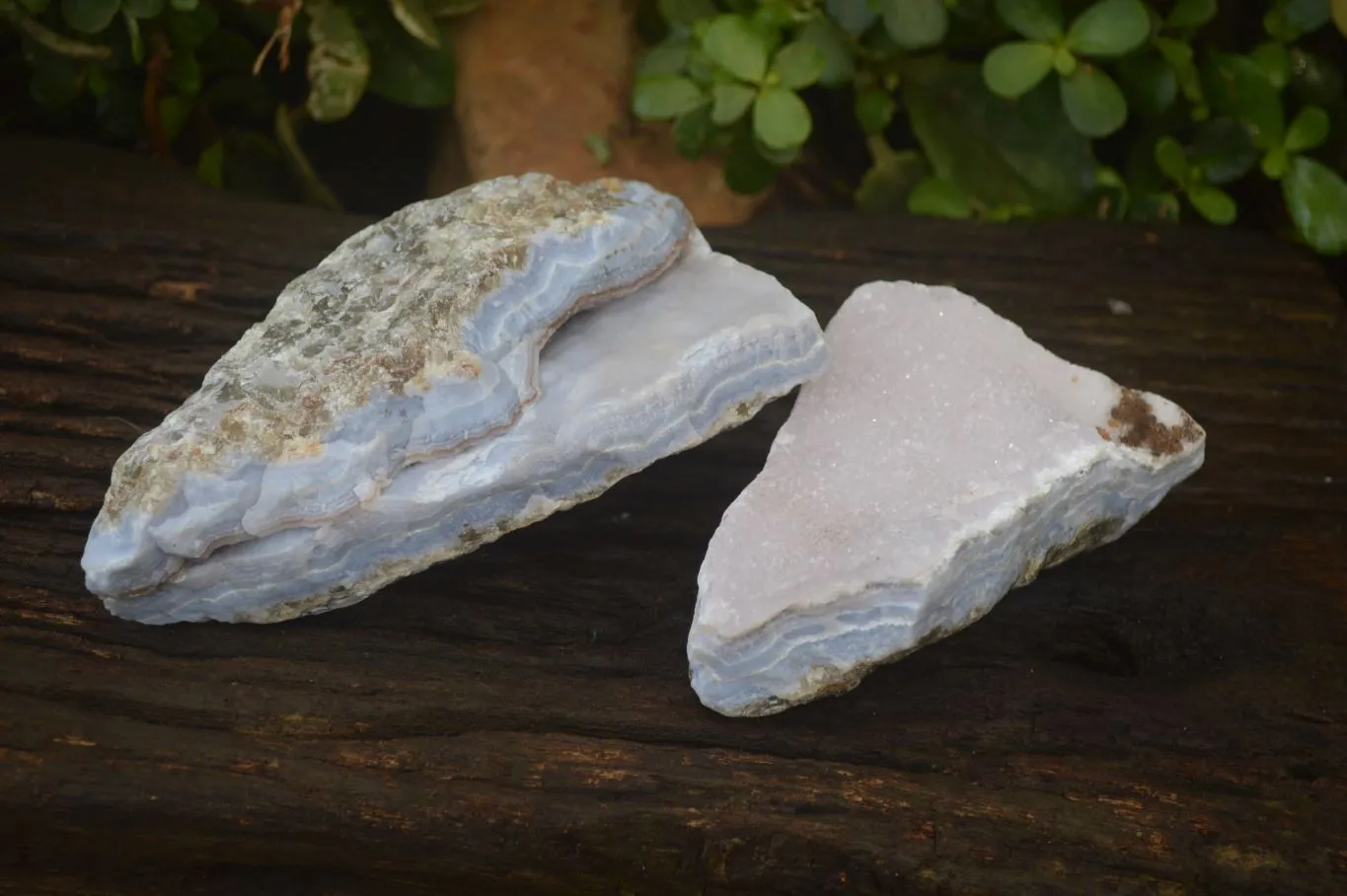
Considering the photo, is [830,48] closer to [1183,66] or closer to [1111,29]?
[1111,29]

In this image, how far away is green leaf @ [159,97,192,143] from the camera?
73.7 inches

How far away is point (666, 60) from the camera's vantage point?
5.78 ft

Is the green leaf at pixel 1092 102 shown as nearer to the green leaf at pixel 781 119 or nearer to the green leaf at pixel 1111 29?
the green leaf at pixel 1111 29

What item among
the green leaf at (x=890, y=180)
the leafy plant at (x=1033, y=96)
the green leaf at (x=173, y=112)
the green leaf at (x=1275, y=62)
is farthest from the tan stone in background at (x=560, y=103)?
the green leaf at (x=1275, y=62)

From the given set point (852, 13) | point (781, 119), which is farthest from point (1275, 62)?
point (781, 119)

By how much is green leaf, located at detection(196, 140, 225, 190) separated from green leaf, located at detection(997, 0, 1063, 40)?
1.25 meters

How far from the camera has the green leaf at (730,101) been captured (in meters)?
1.64

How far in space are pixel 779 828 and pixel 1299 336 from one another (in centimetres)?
112

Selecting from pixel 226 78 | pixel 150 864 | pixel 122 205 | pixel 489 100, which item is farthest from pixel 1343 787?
pixel 226 78

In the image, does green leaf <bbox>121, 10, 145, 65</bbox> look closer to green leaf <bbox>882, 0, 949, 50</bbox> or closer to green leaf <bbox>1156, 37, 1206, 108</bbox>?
green leaf <bbox>882, 0, 949, 50</bbox>

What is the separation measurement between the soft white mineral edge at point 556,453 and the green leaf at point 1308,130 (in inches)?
35.8

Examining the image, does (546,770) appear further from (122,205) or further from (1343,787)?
(122,205)

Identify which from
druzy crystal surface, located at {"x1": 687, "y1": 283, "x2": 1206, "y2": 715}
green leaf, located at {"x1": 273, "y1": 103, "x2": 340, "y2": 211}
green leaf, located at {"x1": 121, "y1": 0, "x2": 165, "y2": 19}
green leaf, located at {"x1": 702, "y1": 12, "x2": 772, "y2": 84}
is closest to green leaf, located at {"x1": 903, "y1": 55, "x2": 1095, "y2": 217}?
green leaf, located at {"x1": 702, "y1": 12, "x2": 772, "y2": 84}

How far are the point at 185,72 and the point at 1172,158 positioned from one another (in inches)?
60.0
